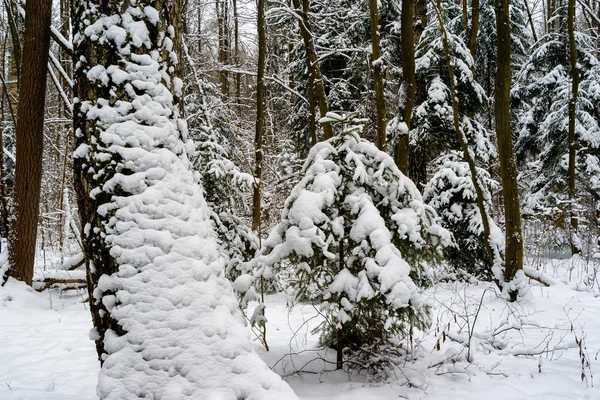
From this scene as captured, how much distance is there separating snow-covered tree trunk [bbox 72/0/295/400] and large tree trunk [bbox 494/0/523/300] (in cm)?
516

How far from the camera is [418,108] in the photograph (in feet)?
26.2

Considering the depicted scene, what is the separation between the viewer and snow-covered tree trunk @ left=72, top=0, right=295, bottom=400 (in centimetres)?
171

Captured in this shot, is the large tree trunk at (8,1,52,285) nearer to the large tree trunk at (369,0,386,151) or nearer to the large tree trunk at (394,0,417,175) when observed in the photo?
the large tree trunk at (369,0,386,151)

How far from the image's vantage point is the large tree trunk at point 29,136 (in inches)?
243

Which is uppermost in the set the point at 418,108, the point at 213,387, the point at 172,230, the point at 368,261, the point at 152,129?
the point at 418,108

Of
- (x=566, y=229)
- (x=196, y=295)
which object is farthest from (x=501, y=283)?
(x=566, y=229)

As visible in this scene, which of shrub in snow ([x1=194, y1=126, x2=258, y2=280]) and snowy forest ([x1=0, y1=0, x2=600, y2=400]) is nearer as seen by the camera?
snowy forest ([x1=0, y1=0, x2=600, y2=400])

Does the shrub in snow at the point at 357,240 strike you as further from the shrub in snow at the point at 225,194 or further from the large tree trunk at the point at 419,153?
the large tree trunk at the point at 419,153

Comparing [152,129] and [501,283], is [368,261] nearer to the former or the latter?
[152,129]

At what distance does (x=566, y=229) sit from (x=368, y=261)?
1075cm

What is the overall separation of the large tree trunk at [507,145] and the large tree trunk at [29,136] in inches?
279

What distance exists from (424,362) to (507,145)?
3.78 metres

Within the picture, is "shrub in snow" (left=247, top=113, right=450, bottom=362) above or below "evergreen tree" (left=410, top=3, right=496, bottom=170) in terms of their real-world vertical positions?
below

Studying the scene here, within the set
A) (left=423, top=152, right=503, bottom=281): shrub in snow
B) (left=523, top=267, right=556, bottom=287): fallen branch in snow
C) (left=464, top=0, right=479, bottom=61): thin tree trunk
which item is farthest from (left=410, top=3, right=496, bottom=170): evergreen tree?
(left=523, top=267, right=556, bottom=287): fallen branch in snow
